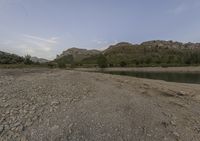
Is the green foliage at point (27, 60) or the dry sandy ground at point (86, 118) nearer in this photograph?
the dry sandy ground at point (86, 118)

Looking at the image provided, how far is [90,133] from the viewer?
5668 mm

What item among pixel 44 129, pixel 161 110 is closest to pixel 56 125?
pixel 44 129

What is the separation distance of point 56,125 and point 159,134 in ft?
10.7

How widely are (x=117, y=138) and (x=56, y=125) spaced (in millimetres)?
1926

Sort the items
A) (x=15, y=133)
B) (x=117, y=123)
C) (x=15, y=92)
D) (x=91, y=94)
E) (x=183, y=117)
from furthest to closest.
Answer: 1. (x=91, y=94)
2. (x=15, y=92)
3. (x=183, y=117)
4. (x=117, y=123)
5. (x=15, y=133)

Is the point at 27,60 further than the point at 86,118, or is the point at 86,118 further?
the point at 27,60

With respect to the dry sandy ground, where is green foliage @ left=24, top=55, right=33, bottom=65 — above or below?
above

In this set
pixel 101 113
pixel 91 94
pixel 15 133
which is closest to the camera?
pixel 15 133

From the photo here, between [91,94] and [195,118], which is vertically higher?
[91,94]

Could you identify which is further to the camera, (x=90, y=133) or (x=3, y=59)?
(x=3, y=59)

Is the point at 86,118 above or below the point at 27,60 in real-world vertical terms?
below

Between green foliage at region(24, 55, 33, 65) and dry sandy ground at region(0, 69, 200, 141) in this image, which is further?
green foliage at region(24, 55, 33, 65)

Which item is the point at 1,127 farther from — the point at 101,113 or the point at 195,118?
the point at 195,118

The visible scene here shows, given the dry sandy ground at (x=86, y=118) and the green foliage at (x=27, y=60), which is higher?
the green foliage at (x=27, y=60)
